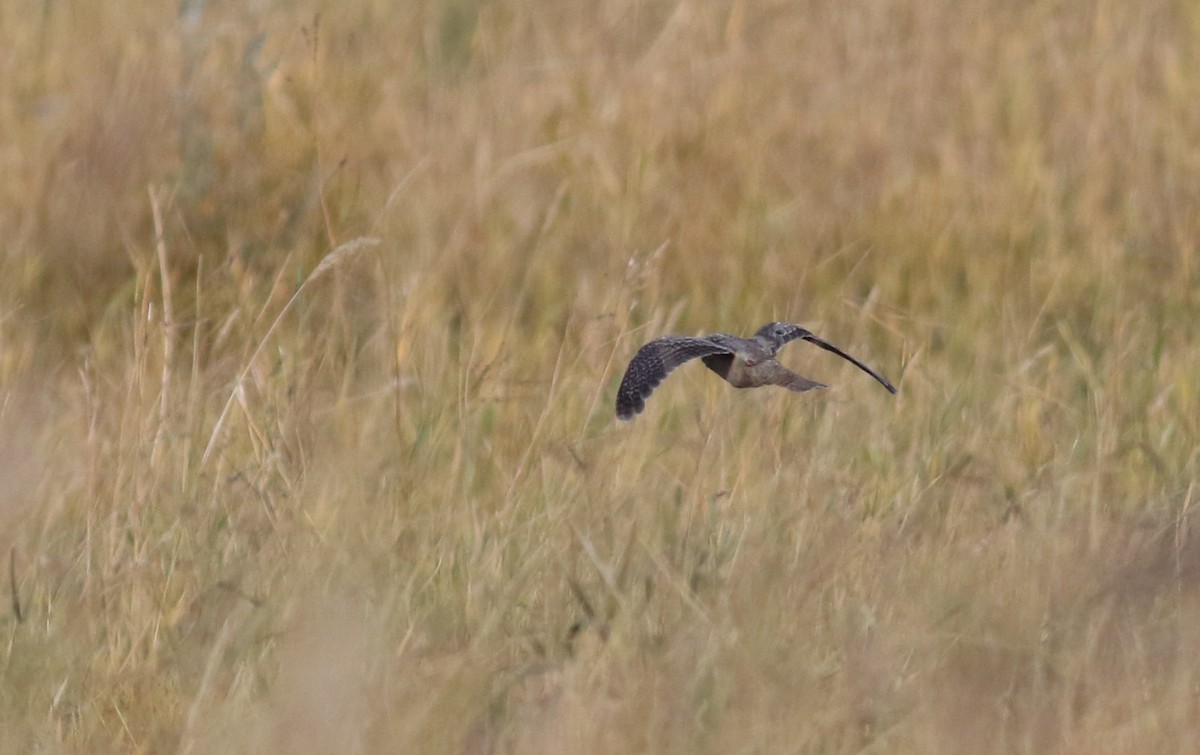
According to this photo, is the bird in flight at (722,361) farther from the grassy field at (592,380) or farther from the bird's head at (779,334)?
the grassy field at (592,380)

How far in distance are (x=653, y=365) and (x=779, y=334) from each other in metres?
0.37

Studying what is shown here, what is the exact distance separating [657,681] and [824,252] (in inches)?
86.5

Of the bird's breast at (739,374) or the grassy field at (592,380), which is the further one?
the bird's breast at (739,374)

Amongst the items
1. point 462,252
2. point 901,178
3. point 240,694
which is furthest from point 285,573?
point 901,178

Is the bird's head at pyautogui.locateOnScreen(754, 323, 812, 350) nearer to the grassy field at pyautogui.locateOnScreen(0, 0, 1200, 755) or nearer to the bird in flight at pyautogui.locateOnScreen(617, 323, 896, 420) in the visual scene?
the bird in flight at pyautogui.locateOnScreen(617, 323, 896, 420)

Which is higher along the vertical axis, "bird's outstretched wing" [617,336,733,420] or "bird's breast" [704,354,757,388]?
"bird's outstretched wing" [617,336,733,420]

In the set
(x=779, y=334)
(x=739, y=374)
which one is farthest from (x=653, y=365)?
(x=779, y=334)

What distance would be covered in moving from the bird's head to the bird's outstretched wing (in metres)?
0.13

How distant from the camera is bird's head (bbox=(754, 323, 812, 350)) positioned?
2479 millimetres

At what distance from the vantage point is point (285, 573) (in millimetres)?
2543

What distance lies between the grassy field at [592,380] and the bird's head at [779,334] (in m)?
0.27

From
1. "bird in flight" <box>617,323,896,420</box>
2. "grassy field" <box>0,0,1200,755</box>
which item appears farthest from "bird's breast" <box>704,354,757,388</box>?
"grassy field" <box>0,0,1200,755</box>

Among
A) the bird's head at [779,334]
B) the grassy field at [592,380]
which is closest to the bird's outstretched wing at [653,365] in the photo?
the bird's head at [779,334]

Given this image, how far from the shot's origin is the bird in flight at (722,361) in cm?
215
